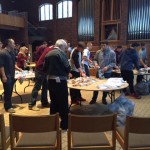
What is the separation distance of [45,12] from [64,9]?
1637mm

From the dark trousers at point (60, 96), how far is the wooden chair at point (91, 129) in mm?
1393

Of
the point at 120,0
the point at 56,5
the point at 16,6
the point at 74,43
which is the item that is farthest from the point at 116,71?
the point at 16,6

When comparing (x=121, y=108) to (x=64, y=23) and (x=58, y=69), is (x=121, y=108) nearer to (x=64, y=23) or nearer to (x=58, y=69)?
(x=58, y=69)

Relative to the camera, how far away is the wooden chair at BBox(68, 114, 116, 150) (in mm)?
2230

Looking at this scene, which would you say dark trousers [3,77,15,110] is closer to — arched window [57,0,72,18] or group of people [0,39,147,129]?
group of people [0,39,147,129]

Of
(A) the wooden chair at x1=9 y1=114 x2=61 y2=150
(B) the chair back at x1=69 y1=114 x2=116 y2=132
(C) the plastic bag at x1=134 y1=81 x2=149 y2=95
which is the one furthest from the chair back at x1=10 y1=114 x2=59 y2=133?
(C) the plastic bag at x1=134 y1=81 x2=149 y2=95

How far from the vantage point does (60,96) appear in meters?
3.76

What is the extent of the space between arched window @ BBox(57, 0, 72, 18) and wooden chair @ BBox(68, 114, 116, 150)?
509 inches

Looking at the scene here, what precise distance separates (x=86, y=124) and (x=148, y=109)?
3241 millimetres

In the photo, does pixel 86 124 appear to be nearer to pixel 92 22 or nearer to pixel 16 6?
pixel 92 22

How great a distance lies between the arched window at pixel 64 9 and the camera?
14.6 meters

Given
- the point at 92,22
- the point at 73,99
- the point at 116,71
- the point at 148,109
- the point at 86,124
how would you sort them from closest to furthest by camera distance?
the point at 86,124
the point at 148,109
the point at 73,99
the point at 116,71
the point at 92,22

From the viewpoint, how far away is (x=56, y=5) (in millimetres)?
15086

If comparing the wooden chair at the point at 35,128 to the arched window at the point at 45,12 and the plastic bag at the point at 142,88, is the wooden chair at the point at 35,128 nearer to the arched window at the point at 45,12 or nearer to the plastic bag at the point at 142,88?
the plastic bag at the point at 142,88
